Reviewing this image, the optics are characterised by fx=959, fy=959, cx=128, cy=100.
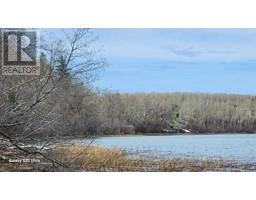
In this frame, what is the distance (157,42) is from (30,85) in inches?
46.7

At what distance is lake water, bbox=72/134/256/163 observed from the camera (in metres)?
8.34

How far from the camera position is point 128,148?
841cm

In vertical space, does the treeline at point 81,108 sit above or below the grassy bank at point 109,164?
above

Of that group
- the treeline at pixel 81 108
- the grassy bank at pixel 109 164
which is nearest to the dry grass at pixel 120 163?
the grassy bank at pixel 109 164

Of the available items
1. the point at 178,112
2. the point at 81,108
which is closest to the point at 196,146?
the point at 178,112

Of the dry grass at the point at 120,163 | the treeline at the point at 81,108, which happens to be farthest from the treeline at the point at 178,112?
the dry grass at the point at 120,163

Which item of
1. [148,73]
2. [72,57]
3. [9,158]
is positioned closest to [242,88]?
[148,73]

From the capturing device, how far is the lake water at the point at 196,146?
834 cm

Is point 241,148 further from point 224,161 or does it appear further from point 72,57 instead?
point 72,57

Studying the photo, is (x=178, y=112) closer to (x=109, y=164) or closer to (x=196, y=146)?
(x=196, y=146)

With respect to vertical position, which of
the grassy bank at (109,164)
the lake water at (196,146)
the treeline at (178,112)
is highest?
the treeline at (178,112)

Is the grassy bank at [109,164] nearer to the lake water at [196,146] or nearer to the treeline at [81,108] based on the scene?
the lake water at [196,146]

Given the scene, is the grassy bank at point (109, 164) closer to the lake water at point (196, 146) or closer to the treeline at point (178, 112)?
the lake water at point (196, 146)

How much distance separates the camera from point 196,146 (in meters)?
8.38
